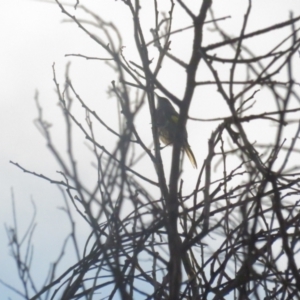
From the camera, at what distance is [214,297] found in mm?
2459

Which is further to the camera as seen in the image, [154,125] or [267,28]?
[154,125]

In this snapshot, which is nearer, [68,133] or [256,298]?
[68,133]

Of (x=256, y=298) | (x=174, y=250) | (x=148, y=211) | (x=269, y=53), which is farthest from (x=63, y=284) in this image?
(x=269, y=53)

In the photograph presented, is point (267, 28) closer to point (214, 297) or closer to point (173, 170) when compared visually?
point (173, 170)

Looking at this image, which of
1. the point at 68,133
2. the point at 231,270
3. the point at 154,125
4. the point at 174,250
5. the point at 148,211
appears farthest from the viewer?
the point at 154,125

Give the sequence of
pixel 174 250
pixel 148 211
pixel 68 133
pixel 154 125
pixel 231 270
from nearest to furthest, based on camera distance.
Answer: pixel 68 133 < pixel 174 250 < pixel 148 211 < pixel 231 270 < pixel 154 125

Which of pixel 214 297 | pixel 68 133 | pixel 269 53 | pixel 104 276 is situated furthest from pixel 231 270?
pixel 68 133

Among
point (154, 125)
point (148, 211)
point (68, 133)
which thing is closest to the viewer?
point (68, 133)

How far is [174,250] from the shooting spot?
2141 millimetres

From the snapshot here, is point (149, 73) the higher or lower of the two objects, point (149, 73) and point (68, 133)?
the higher

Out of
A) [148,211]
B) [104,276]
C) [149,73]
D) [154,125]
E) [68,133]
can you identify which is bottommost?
[68,133]

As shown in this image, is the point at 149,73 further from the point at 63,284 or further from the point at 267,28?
the point at 63,284

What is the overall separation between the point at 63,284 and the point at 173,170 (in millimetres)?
631

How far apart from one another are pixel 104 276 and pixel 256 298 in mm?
643
